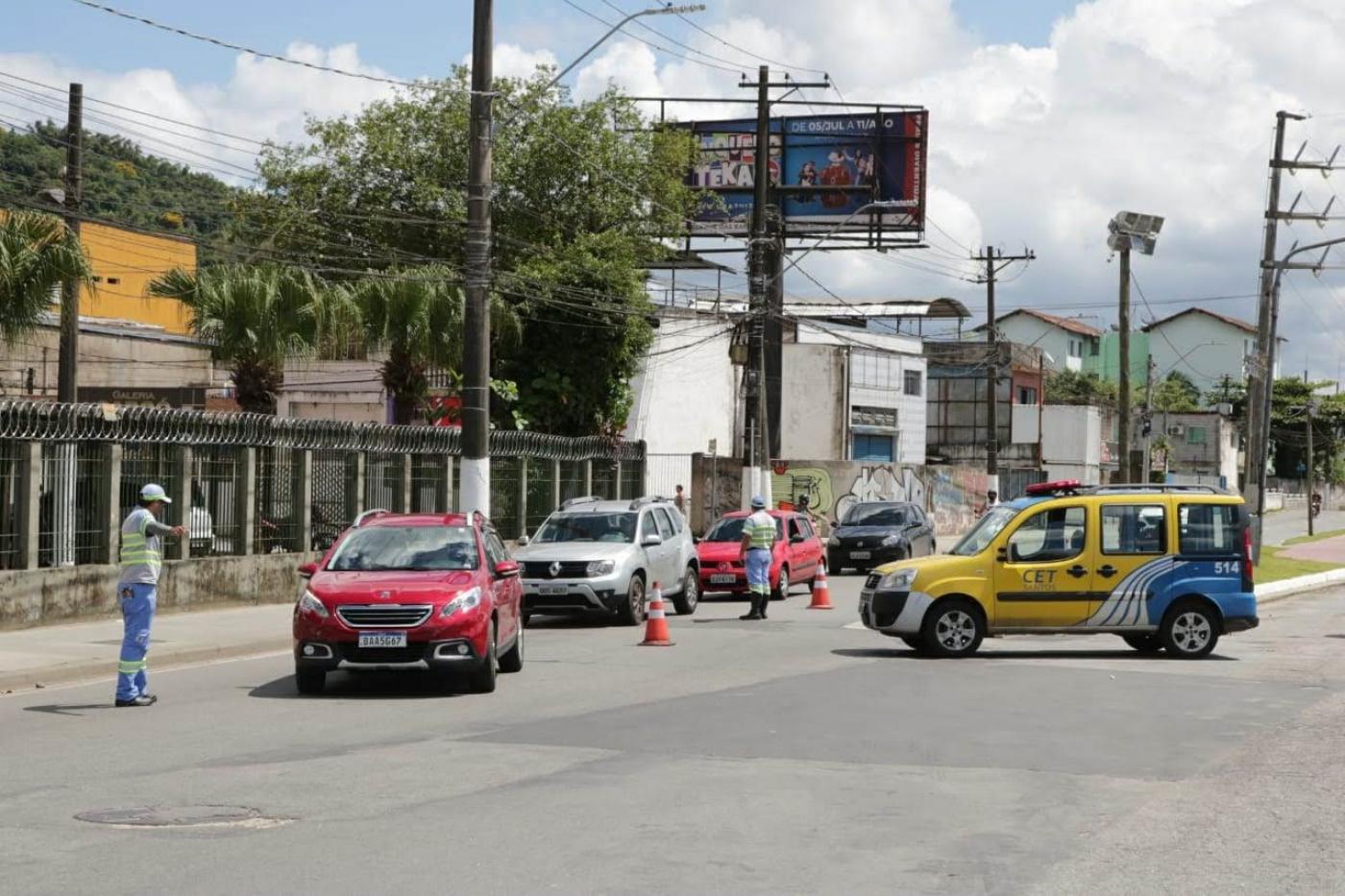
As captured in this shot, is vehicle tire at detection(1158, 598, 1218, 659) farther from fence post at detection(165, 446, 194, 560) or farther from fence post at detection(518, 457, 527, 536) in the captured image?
fence post at detection(518, 457, 527, 536)

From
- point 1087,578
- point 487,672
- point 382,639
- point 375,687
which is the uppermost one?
point 1087,578

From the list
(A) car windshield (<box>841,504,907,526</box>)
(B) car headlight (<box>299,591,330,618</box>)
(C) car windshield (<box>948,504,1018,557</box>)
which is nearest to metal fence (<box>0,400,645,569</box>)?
(B) car headlight (<box>299,591,330,618</box>)

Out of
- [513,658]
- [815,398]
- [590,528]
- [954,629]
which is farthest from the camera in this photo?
[815,398]

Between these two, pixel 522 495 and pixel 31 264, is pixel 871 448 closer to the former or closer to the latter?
pixel 522 495

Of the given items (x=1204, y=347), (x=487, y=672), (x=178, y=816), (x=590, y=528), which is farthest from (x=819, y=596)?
(x=1204, y=347)

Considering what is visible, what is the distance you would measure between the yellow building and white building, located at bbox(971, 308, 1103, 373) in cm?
6770

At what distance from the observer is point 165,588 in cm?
2358

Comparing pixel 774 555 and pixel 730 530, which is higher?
pixel 730 530

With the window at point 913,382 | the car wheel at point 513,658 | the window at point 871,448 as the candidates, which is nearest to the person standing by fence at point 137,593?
the car wheel at point 513,658

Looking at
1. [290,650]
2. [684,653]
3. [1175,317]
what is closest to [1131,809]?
[684,653]

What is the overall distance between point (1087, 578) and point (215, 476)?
13.0 m

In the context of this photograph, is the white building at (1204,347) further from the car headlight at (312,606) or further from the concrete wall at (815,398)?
the car headlight at (312,606)

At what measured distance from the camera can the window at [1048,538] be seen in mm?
19203

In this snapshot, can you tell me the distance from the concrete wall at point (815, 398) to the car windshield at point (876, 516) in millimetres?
26414
